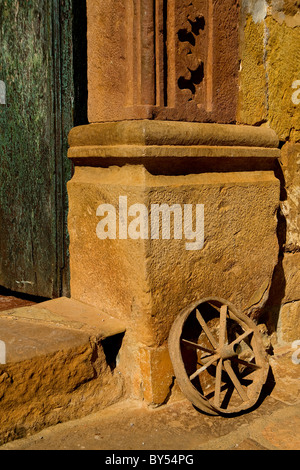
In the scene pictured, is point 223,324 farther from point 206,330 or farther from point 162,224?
point 162,224

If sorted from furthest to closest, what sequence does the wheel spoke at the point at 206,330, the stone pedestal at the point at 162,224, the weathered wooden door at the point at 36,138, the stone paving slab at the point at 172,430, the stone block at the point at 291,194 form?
the stone block at the point at 291,194
the weathered wooden door at the point at 36,138
the wheel spoke at the point at 206,330
the stone pedestal at the point at 162,224
the stone paving slab at the point at 172,430

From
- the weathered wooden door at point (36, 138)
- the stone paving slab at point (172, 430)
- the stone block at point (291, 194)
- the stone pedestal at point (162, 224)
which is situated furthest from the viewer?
the stone block at point (291, 194)

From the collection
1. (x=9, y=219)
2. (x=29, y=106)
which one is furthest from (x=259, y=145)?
(x=9, y=219)

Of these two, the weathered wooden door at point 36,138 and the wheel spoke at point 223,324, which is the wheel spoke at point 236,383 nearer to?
the wheel spoke at point 223,324

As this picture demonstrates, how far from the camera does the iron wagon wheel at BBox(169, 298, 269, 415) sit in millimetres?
2076

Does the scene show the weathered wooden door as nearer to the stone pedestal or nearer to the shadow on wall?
the stone pedestal

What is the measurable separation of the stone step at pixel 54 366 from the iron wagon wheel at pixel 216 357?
11.9 inches

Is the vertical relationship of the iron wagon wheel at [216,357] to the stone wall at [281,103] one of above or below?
below

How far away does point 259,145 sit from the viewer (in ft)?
8.18

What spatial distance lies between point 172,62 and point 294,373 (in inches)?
65.5

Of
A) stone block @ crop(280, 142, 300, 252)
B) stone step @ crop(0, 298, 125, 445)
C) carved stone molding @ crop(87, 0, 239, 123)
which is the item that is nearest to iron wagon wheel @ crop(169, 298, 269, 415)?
stone step @ crop(0, 298, 125, 445)

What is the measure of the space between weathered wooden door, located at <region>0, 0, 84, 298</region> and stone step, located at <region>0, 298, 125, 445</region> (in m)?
0.42

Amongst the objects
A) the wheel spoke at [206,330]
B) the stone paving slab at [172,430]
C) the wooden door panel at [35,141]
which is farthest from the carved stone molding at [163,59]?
the stone paving slab at [172,430]

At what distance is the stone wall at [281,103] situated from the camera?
252 centimetres
